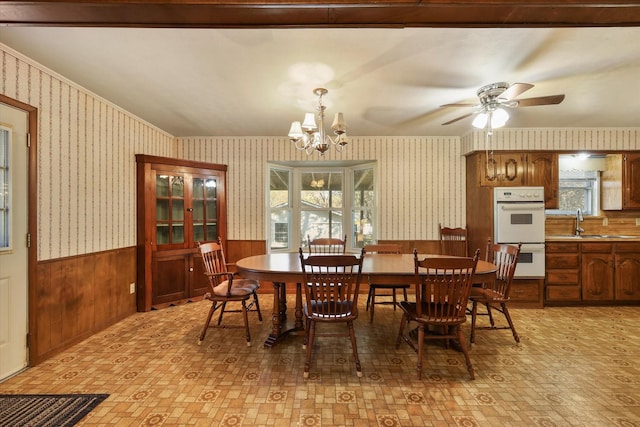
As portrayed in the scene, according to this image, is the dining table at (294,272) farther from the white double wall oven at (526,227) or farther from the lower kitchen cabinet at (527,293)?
the lower kitchen cabinet at (527,293)

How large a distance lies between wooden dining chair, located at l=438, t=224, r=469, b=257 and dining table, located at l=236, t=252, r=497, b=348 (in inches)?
57.0

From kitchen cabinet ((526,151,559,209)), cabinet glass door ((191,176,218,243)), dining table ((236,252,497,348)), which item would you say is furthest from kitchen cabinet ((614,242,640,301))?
cabinet glass door ((191,176,218,243))

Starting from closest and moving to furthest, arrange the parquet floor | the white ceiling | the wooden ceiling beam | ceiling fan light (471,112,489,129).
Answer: the wooden ceiling beam → the parquet floor → the white ceiling → ceiling fan light (471,112,489,129)

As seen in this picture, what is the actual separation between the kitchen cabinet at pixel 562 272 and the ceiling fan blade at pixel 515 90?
2.54m

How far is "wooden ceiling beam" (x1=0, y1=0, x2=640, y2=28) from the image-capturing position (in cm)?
103

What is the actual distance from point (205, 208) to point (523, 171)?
4475 mm

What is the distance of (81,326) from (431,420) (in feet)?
10.3

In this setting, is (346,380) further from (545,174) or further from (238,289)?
(545,174)

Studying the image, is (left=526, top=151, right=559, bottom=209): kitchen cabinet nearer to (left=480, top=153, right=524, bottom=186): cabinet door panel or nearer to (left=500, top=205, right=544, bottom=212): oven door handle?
(left=480, top=153, right=524, bottom=186): cabinet door panel

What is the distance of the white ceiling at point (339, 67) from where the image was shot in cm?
193

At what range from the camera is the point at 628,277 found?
3.85 meters

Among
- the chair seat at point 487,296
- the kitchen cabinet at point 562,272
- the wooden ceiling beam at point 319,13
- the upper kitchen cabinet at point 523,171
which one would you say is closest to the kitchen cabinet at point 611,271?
the kitchen cabinet at point 562,272

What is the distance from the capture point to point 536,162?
158 inches

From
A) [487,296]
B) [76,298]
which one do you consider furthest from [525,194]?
[76,298]
